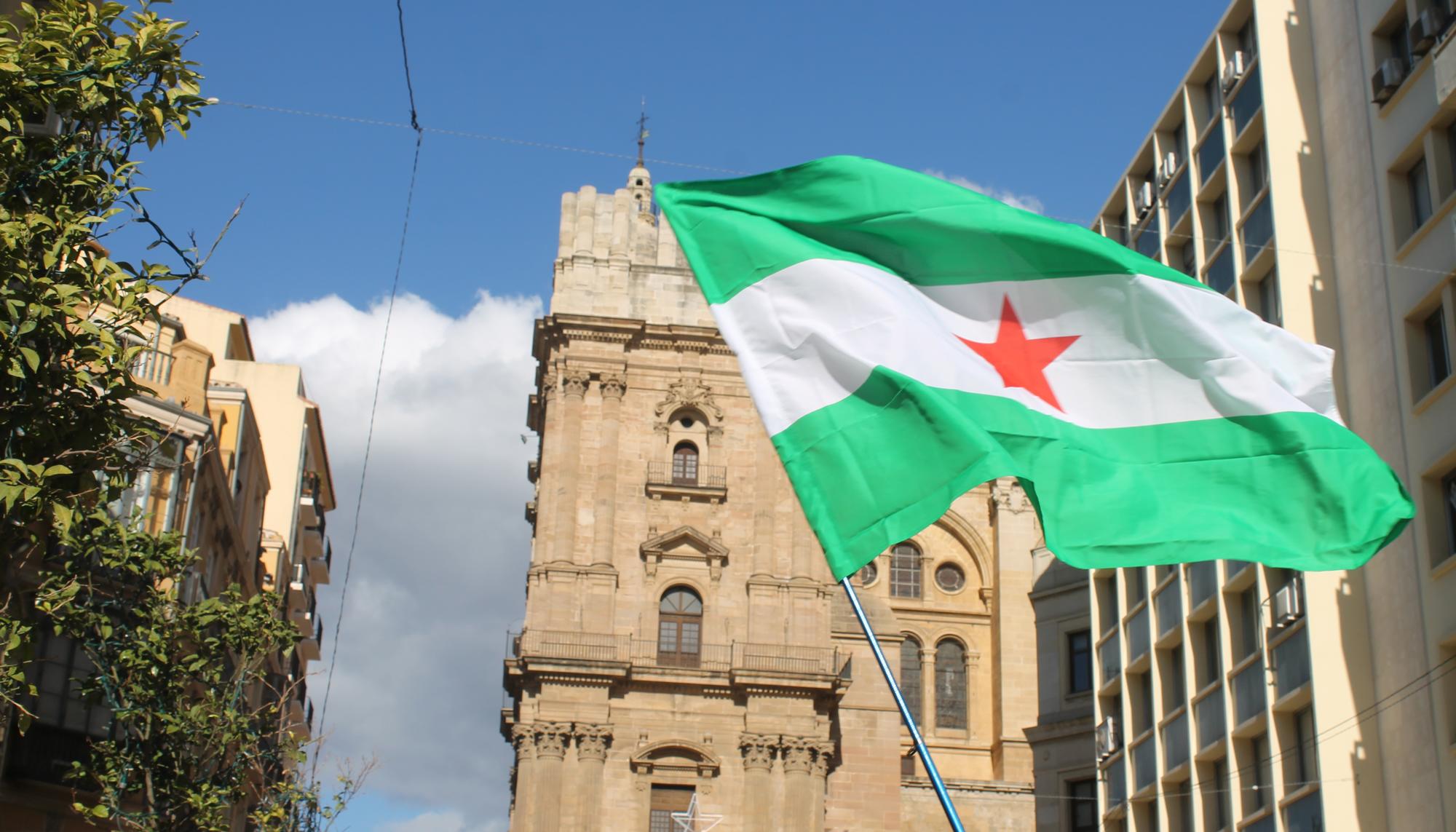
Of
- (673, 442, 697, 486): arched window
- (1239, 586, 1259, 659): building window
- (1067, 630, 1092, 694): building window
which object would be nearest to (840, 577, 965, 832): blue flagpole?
(1239, 586, 1259, 659): building window

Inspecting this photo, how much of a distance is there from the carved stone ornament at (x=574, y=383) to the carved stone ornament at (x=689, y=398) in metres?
2.21

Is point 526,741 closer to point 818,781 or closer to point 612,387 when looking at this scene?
point 818,781

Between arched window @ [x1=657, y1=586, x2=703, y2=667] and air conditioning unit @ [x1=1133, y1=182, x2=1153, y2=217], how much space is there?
18.7 meters

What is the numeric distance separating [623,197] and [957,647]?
1746cm

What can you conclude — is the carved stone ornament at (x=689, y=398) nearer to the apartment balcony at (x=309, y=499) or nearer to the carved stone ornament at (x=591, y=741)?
the carved stone ornament at (x=591, y=741)

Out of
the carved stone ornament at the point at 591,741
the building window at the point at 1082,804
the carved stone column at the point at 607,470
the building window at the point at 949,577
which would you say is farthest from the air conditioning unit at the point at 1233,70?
the building window at the point at 949,577

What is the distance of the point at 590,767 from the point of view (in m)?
46.7

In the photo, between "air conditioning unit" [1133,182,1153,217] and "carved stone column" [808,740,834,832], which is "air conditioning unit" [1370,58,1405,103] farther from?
"carved stone column" [808,740,834,832]

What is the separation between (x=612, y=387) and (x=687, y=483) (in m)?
3.52

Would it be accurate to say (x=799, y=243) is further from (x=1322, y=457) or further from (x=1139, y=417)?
(x=1322, y=457)

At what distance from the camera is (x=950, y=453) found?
42.7 ft

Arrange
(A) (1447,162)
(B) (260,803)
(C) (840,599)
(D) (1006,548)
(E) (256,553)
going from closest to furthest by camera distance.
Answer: (A) (1447,162) → (B) (260,803) → (E) (256,553) → (C) (840,599) → (D) (1006,548)

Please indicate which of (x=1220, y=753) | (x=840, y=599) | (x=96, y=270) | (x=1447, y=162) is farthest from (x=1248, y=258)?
(x=840, y=599)

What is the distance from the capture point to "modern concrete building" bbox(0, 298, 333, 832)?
2958 centimetres
